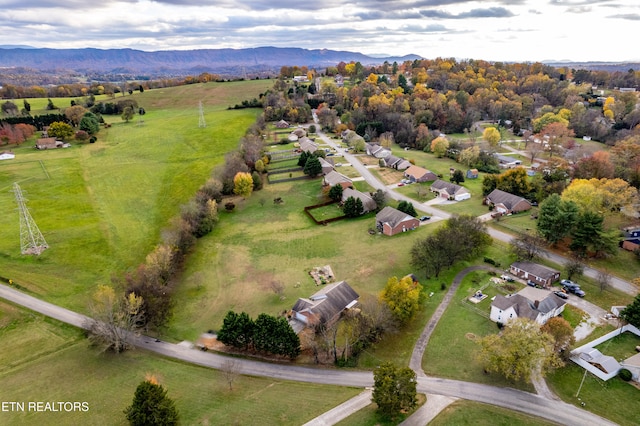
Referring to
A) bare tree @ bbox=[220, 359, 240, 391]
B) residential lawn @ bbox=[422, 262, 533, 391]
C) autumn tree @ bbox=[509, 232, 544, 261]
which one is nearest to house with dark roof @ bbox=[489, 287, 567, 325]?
residential lawn @ bbox=[422, 262, 533, 391]

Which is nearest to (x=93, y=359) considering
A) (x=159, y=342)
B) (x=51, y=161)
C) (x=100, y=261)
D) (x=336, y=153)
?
(x=159, y=342)

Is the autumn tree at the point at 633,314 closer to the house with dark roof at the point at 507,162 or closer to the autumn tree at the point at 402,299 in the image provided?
the autumn tree at the point at 402,299

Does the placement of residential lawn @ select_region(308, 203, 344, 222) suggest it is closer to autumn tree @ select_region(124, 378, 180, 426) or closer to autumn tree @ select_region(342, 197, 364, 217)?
autumn tree @ select_region(342, 197, 364, 217)

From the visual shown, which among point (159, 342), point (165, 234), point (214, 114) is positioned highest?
point (214, 114)

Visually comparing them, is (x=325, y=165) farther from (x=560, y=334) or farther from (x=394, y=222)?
(x=560, y=334)

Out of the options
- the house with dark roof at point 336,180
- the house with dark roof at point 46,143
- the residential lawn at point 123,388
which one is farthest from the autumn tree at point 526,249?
the house with dark roof at point 46,143

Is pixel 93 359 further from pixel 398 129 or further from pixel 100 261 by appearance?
pixel 398 129
